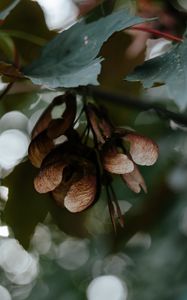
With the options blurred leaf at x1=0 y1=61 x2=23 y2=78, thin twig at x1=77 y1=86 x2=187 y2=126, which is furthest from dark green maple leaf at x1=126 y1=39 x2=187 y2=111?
thin twig at x1=77 y1=86 x2=187 y2=126

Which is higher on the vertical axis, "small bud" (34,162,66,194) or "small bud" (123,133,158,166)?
"small bud" (34,162,66,194)

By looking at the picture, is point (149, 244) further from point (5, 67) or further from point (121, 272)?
point (5, 67)

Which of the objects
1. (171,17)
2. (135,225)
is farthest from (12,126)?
(171,17)

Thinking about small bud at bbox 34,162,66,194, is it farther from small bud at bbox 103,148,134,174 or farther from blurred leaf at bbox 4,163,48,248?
blurred leaf at bbox 4,163,48,248

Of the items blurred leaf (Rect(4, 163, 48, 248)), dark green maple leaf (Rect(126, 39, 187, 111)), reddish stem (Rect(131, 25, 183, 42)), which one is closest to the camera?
dark green maple leaf (Rect(126, 39, 187, 111))

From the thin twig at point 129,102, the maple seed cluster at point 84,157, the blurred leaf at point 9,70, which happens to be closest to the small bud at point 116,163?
the maple seed cluster at point 84,157

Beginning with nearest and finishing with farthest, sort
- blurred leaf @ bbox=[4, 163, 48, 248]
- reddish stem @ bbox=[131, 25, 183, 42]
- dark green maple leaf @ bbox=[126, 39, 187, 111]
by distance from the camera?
dark green maple leaf @ bbox=[126, 39, 187, 111] < reddish stem @ bbox=[131, 25, 183, 42] < blurred leaf @ bbox=[4, 163, 48, 248]

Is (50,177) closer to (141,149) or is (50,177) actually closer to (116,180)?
(141,149)

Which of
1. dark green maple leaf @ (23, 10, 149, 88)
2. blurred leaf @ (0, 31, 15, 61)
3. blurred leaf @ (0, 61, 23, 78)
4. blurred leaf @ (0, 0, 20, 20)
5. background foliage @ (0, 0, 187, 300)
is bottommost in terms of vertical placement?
background foliage @ (0, 0, 187, 300)
